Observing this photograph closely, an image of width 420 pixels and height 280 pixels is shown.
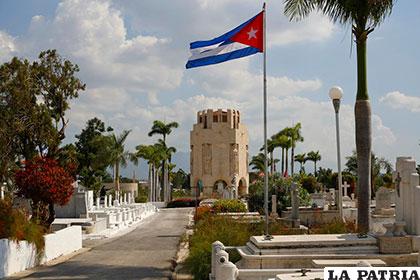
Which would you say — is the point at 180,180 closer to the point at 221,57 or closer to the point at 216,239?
the point at 221,57

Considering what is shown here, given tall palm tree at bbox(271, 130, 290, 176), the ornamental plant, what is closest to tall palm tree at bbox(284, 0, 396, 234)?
the ornamental plant

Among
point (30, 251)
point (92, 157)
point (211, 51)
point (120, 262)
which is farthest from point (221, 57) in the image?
point (92, 157)

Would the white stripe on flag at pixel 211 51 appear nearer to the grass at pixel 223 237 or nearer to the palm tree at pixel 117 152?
the grass at pixel 223 237

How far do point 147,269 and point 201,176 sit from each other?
243 ft

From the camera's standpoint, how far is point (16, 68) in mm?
36219

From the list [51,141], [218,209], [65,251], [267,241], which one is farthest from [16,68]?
[267,241]

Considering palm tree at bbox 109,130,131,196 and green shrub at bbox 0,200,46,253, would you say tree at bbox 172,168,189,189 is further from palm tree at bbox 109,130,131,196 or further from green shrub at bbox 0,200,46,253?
green shrub at bbox 0,200,46,253

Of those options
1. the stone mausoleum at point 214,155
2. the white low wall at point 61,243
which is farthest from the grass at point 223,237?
the stone mausoleum at point 214,155

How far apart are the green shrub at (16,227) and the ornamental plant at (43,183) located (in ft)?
8.88

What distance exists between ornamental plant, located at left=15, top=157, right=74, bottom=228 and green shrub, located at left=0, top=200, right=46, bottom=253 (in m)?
2.71

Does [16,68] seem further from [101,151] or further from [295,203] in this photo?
[101,151]

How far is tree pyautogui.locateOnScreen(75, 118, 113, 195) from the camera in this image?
207ft

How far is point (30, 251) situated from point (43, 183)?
3.96 m

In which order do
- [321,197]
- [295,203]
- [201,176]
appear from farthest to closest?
[201,176], [321,197], [295,203]
